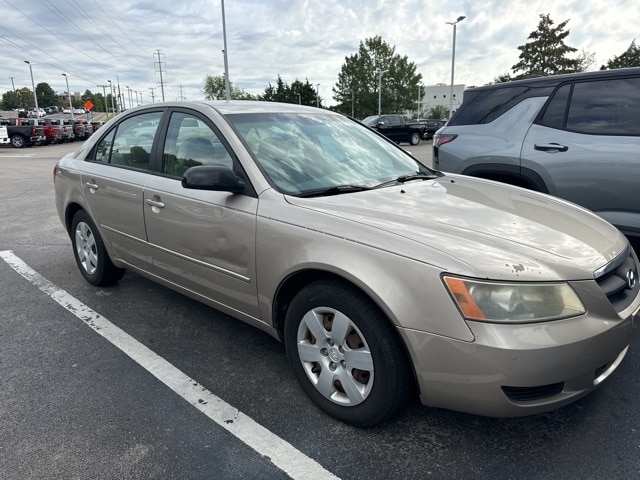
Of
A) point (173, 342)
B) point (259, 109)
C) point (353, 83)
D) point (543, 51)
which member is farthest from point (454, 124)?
point (353, 83)

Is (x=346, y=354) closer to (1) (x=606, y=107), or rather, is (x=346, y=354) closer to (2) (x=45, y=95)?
(1) (x=606, y=107)

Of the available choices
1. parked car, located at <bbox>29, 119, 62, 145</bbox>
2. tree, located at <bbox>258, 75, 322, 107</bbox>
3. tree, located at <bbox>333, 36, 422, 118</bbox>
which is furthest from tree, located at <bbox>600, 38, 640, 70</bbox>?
parked car, located at <bbox>29, 119, 62, 145</bbox>

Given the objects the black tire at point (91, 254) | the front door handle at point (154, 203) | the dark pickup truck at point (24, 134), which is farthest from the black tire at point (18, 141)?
the front door handle at point (154, 203)

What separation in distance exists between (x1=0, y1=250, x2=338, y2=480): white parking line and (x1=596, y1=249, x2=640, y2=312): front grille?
1.48m

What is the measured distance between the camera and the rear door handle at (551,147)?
4172 mm

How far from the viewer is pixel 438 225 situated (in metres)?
2.27

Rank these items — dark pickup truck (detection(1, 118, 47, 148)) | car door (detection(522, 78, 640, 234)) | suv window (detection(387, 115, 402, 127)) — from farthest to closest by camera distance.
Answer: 1. dark pickup truck (detection(1, 118, 47, 148))
2. suv window (detection(387, 115, 402, 127))
3. car door (detection(522, 78, 640, 234))

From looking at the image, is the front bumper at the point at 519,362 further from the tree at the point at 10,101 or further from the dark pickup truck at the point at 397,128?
the tree at the point at 10,101

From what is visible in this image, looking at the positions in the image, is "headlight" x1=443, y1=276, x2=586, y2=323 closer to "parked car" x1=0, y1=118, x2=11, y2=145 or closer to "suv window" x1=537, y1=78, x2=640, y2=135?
"suv window" x1=537, y1=78, x2=640, y2=135

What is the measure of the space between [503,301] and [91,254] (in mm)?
3732

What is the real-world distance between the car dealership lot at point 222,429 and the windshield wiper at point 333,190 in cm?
112

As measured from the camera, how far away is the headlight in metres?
1.92

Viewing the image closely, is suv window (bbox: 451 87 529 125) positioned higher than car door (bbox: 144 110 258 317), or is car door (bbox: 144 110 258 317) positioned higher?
suv window (bbox: 451 87 529 125)

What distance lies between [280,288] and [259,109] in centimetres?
144
